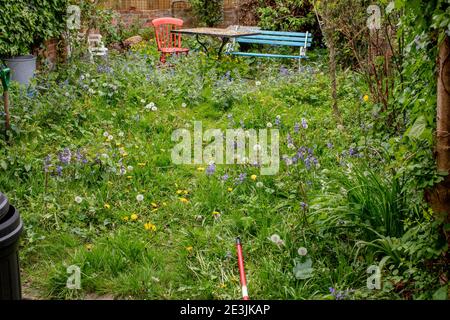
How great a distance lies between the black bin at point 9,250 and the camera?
9.96ft

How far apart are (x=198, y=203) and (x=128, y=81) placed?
3.64m

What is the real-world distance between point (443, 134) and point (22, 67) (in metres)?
6.28

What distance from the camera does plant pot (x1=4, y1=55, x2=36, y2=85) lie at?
7.98 metres

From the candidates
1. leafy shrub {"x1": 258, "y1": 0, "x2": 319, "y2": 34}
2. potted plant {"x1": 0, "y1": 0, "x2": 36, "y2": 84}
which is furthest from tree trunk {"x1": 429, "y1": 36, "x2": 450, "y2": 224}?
leafy shrub {"x1": 258, "y1": 0, "x2": 319, "y2": 34}

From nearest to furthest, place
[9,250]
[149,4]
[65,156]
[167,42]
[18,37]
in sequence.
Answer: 1. [9,250]
2. [65,156]
3. [18,37]
4. [167,42]
5. [149,4]

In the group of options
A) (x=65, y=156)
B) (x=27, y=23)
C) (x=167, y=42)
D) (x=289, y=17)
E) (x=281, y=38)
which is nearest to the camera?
(x=65, y=156)

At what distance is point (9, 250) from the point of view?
3072 millimetres

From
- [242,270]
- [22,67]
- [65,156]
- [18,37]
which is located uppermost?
[18,37]

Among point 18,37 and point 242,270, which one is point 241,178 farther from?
point 18,37

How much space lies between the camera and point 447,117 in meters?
3.27

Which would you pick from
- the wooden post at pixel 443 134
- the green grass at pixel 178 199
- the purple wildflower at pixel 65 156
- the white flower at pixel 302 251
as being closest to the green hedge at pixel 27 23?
the green grass at pixel 178 199

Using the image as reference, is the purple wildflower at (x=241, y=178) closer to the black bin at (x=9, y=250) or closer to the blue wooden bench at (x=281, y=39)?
the black bin at (x=9, y=250)

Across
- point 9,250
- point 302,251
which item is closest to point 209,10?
point 302,251

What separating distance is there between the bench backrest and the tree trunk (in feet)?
24.3
